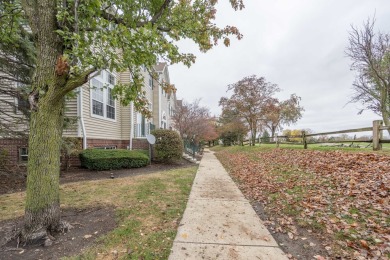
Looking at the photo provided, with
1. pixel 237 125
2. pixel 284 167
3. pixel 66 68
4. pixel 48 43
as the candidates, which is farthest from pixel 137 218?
pixel 237 125

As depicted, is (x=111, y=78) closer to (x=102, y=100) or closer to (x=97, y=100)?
(x=102, y=100)

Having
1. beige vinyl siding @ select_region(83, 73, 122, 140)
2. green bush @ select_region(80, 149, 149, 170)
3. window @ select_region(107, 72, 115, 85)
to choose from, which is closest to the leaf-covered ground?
green bush @ select_region(80, 149, 149, 170)

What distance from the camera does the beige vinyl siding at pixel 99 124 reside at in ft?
30.0

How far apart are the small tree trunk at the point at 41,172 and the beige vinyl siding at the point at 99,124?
202 inches

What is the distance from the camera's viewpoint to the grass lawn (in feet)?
9.13

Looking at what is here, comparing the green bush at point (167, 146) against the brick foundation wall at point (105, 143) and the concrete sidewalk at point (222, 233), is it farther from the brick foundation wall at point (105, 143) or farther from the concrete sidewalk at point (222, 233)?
the concrete sidewalk at point (222, 233)

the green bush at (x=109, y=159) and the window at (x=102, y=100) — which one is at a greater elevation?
the window at (x=102, y=100)

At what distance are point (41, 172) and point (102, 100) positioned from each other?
834 cm

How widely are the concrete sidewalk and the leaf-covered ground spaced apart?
51 cm

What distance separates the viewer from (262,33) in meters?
13.1

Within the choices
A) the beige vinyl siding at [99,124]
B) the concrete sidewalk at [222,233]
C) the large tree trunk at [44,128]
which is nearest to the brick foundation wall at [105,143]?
the beige vinyl siding at [99,124]

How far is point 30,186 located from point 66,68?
1.88 m

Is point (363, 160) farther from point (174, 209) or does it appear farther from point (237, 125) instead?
point (237, 125)

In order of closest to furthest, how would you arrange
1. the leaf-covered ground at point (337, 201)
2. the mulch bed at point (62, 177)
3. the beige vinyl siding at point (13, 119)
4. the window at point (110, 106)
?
1. the leaf-covered ground at point (337, 201)
2. the mulch bed at point (62, 177)
3. the beige vinyl siding at point (13, 119)
4. the window at point (110, 106)
